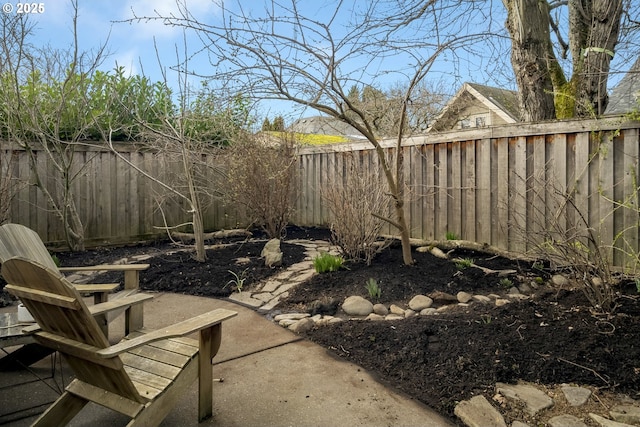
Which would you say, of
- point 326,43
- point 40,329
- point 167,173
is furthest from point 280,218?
point 40,329

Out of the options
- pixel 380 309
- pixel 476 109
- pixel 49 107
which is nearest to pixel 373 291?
pixel 380 309

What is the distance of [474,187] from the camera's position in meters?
5.28

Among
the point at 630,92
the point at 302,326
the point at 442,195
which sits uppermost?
the point at 630,92

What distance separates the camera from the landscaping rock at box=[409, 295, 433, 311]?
11.9 feet

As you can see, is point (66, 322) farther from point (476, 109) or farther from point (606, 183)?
point (476, 109)

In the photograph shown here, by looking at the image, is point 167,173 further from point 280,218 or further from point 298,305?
point 298,305

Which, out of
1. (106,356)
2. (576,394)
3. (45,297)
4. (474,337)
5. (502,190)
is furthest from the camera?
(502,190)

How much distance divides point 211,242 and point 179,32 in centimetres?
312

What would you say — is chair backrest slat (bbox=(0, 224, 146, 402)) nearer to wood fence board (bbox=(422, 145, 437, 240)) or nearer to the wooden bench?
the wooden bench

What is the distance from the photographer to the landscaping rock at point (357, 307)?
3.63 metres

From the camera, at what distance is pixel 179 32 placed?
5301 millimetres

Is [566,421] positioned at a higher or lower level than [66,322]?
lower

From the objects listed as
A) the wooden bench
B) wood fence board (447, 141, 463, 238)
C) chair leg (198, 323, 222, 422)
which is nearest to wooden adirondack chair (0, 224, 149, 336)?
the wooden bench

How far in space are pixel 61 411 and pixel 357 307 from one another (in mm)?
2260
